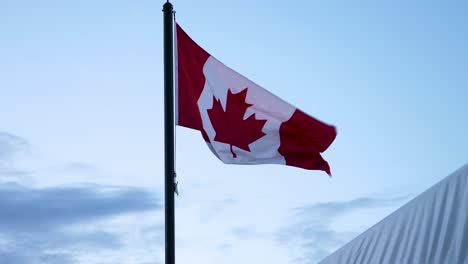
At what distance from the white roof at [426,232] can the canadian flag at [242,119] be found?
3.48ft

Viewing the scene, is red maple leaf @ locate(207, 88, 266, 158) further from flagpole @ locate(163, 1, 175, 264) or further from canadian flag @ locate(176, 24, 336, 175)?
flagpole @ locate(163, 1, 175, 264)

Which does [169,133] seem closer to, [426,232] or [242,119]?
[242,119]

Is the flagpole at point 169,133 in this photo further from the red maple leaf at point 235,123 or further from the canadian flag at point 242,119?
the red maple leaf at point 235,123

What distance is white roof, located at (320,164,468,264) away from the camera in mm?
6441

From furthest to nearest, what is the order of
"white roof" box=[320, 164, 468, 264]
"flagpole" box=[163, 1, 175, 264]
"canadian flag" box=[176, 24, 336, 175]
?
"canadian flag" box=[176, 24, 336, 175] → "flagpole" box=[163, 1, 175, 264] → "white roof" box=[320, 164, 468, 264]

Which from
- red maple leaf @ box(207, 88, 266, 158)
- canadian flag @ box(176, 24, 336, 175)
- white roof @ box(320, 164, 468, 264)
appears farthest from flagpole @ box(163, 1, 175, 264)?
white roof @ box(320, 164, 468, 264)

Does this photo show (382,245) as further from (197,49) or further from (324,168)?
(197,49)

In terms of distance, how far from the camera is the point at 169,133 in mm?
7176

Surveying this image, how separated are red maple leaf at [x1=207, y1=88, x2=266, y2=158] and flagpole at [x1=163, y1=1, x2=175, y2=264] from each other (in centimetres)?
89

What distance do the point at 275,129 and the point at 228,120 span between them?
57 centimetres

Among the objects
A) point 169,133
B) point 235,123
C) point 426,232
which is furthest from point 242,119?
point 426,232

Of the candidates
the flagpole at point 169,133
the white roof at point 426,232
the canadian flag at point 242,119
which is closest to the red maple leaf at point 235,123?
the canadian flag at point 242,119

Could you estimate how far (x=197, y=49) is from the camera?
8375mm

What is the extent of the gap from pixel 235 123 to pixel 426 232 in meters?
2.46
